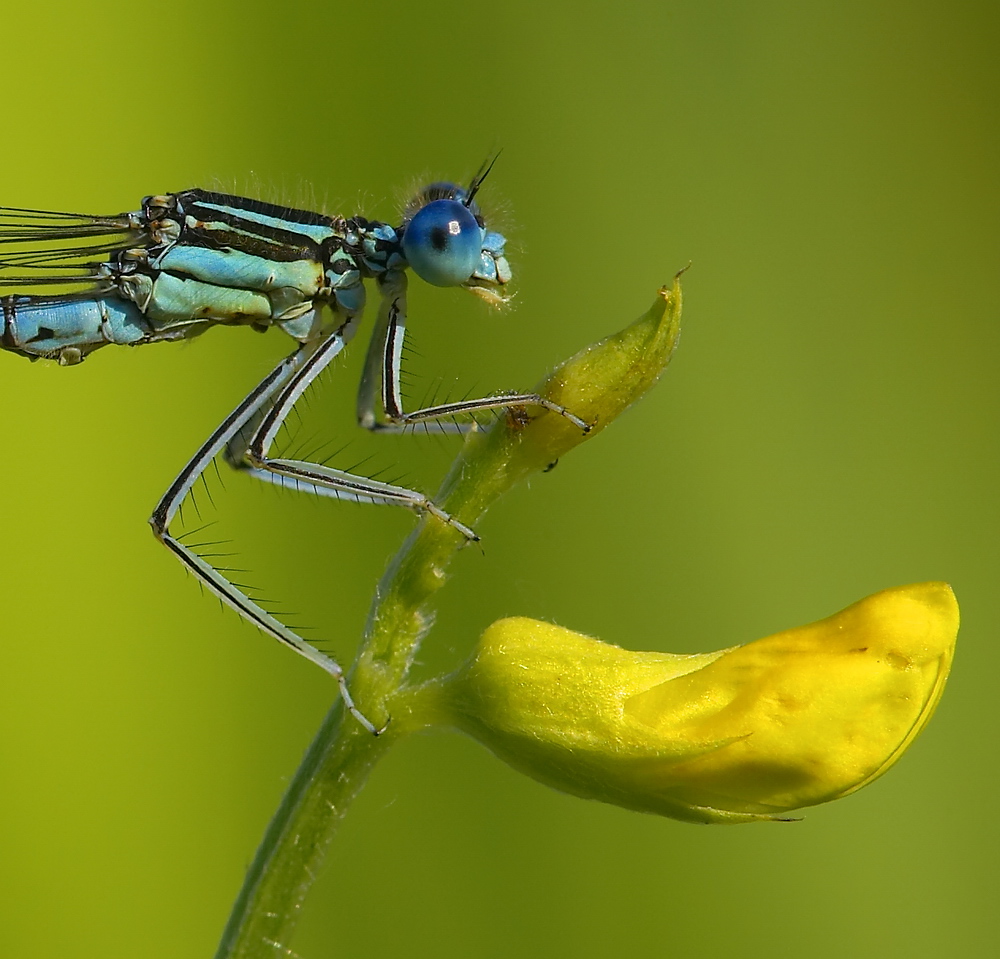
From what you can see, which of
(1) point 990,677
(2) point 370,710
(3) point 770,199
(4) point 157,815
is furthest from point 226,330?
(1) point 990,677

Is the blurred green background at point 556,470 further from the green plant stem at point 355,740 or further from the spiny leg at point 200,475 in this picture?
the green plant stem at point 355,740

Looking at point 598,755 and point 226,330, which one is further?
point 226,330

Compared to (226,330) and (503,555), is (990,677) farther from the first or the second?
(226,330)

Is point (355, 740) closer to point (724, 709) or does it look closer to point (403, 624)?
point (403, 624)

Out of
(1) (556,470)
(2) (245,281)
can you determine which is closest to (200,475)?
(2) (245,281)

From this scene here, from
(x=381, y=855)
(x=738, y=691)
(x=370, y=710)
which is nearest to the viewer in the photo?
(x=738, y=691)

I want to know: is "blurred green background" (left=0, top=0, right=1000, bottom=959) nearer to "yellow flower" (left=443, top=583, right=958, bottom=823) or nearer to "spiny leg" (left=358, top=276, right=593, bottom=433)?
"spiny leg" (left=358, top=276, right=593, bottom=433)
